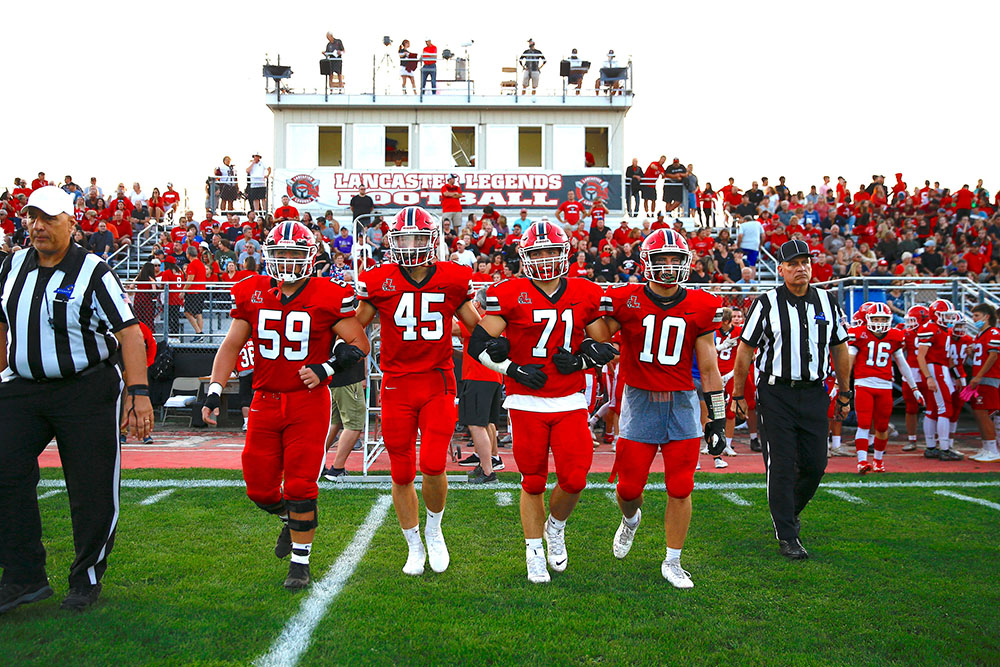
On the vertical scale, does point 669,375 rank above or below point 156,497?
above

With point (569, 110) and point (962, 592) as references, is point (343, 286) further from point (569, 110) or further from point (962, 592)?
point (569, 110)

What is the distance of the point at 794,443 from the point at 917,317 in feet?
18.1

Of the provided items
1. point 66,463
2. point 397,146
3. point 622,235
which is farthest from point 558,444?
point 397,146

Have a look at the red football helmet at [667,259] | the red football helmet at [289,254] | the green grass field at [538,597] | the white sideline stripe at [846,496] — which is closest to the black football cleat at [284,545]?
the green grass field at [538,597]

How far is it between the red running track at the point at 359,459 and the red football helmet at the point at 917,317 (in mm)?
1561

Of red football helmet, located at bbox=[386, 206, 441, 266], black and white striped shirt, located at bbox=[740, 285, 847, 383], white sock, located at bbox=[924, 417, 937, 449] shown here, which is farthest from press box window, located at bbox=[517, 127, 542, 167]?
red football helmet, located at bbox=[386, 206, 441, 266]

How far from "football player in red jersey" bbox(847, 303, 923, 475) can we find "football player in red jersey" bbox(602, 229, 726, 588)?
4.37 meters

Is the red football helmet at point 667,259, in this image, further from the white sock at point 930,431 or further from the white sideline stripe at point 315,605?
the white sock at point 930,431

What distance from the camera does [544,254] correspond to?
13.9 ft

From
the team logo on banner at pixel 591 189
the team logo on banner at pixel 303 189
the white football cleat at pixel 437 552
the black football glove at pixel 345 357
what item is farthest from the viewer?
the team logo on banner at pixel 591 189

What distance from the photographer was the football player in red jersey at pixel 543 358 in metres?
4.18

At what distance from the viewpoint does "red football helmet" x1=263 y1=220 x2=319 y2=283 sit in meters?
4.08

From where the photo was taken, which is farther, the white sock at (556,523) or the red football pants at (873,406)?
the red football pants at (873,406)

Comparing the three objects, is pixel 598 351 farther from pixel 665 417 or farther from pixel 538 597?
pixel 538 597
